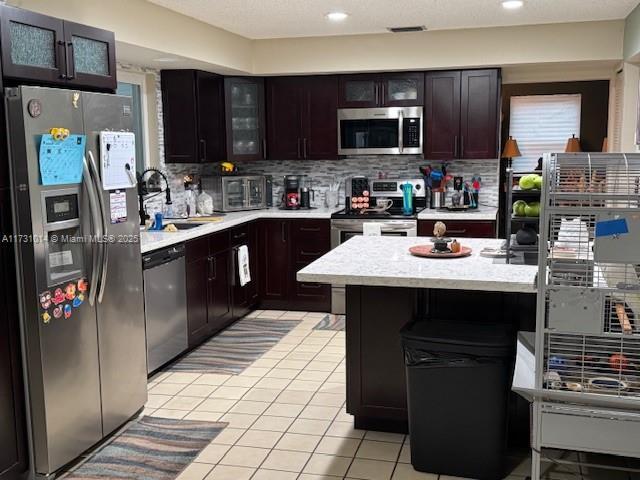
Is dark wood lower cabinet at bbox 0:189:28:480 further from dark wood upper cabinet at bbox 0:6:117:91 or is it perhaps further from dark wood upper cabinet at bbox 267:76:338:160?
dark wood upper cabinet at bbox 267:76:338:160

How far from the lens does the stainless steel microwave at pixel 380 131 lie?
243 inches

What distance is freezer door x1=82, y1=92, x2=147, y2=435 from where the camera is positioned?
11.3ft

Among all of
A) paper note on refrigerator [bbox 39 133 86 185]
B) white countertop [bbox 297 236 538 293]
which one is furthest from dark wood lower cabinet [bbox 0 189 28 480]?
white countertop [bbox 297 236 538 293]

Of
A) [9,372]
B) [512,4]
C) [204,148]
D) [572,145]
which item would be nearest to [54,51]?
[9,372]

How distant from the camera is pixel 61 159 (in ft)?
10.3

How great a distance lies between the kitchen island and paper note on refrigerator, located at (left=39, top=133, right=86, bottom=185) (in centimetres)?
116

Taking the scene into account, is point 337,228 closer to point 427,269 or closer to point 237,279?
point 237,279

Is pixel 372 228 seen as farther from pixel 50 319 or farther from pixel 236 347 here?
pixel 50 319

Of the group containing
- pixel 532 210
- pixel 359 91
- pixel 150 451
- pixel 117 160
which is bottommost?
pixel 150 451

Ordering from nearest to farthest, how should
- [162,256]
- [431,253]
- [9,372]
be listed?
[9,372] < [431,253] < [162,256]

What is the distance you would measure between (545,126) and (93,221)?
6246 mm

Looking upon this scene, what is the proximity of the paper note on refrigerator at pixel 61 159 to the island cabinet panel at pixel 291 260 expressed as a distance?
307cm

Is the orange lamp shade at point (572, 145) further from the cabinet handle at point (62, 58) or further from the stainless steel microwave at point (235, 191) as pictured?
the cabinet handle at point (62, 58)

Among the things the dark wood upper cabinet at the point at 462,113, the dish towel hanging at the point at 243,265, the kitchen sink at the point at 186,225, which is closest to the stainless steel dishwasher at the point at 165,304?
the kitchen sink at the point at 186,225
